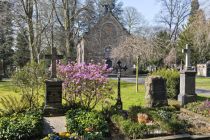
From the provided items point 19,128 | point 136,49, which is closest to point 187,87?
point 19,128

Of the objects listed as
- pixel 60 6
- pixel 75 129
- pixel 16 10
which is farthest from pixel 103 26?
pixel 75 129

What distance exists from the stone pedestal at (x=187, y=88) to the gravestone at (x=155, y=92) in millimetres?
1971

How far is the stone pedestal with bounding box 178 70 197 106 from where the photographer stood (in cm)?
1529

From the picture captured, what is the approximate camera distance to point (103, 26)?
179 feet

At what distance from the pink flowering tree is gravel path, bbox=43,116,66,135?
126cm

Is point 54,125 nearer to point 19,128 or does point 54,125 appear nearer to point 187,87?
point 19,128

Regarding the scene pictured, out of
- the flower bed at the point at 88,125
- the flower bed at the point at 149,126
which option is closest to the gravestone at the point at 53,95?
the flower bed at the point at 88,125

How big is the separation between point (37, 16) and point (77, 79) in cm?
2010

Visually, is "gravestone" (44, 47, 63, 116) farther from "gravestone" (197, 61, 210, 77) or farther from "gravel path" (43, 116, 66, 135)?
"gravestone" (197, 61, 210, 77)

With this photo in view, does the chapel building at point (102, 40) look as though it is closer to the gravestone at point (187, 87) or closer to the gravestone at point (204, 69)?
the gravestone at point (204, 69)

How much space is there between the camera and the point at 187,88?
15523 mm

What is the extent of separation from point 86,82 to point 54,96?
1484mm

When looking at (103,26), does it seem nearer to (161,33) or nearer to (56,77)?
(161,33)

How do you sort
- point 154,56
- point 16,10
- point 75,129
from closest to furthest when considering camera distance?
point 75,129, point 16,10, point 154,56
